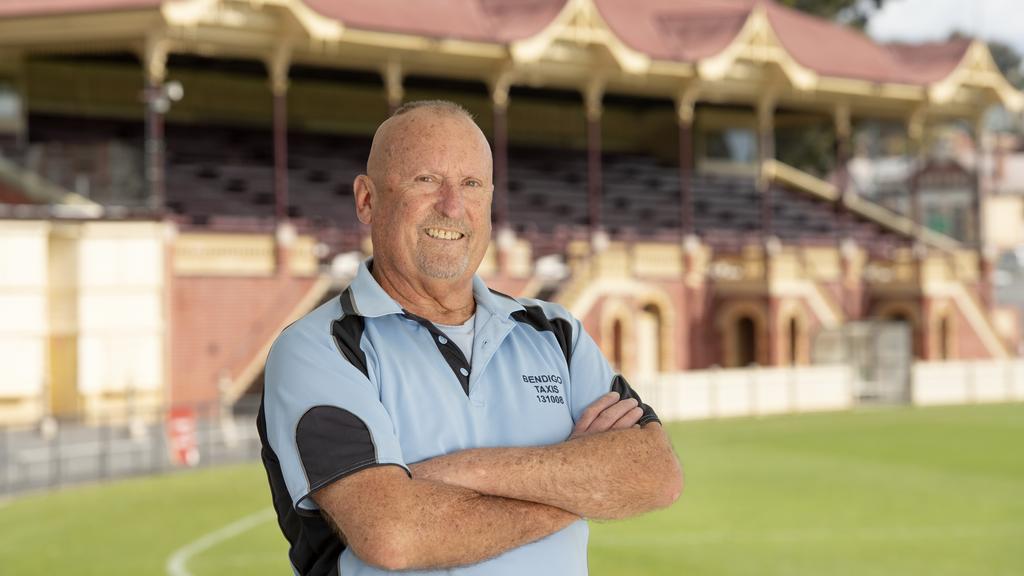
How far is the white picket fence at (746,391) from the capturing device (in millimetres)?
33156

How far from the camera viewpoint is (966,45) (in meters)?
45.6

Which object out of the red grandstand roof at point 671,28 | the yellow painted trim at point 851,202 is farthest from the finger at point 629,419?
the yellow painted trim at point 851,202

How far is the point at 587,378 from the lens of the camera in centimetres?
397

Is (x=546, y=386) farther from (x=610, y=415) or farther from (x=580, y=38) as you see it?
(x=580, y=38)

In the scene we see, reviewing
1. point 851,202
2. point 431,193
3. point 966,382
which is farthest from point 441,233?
point 851,202

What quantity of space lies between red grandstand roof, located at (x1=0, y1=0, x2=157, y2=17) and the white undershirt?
28720mm

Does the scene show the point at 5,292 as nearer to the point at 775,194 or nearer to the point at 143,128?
the point at 143,128

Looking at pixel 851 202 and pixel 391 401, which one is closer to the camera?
pixel 391 401

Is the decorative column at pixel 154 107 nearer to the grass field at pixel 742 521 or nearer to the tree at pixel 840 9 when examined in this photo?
the grass field at pixel 742 521

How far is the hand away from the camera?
12.5 ft

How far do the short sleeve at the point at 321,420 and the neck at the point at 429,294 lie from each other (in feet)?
1.07

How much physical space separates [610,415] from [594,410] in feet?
0.15

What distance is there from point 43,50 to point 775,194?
1026 inches

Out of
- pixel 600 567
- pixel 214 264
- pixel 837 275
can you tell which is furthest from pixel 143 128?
pixel 600 567
